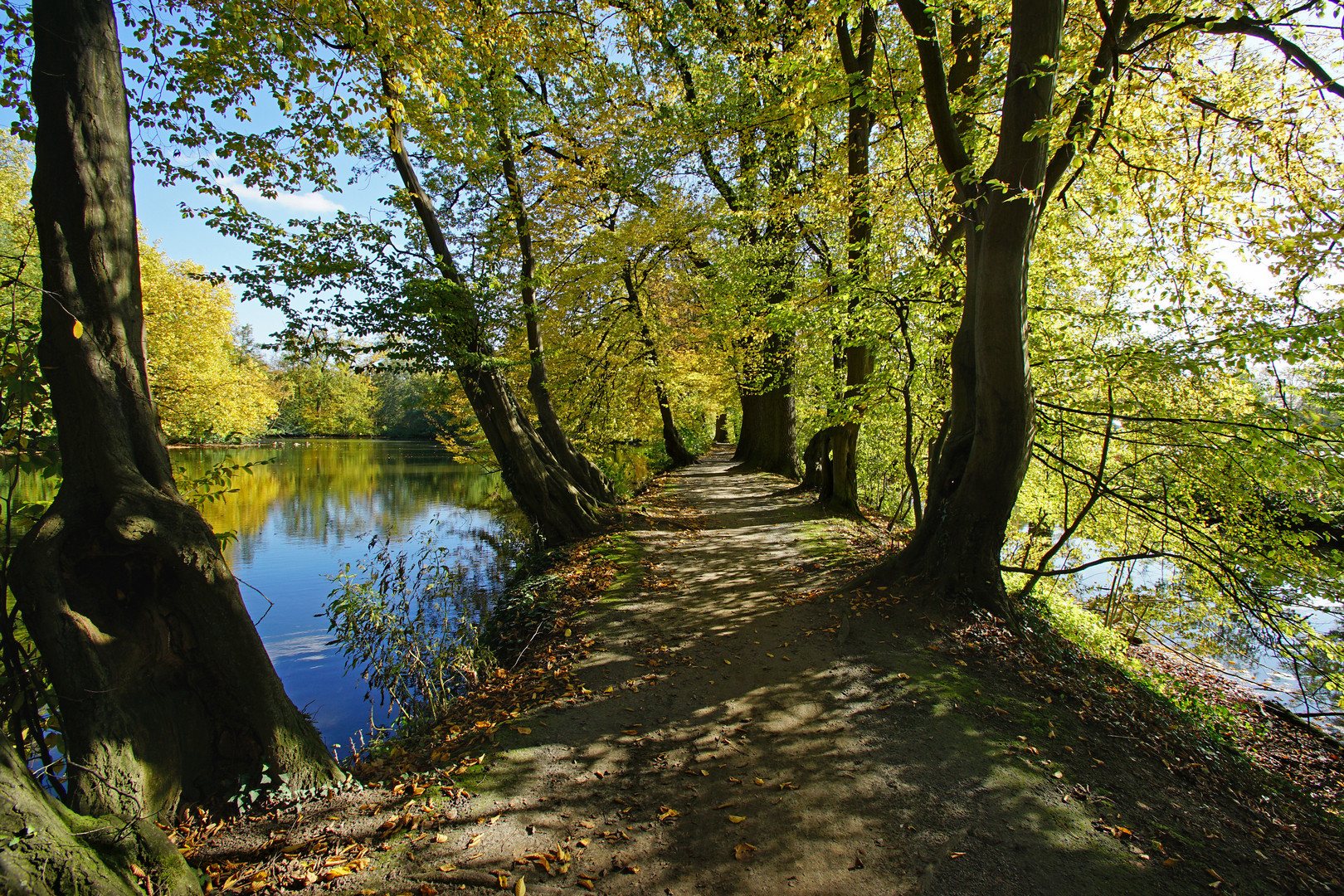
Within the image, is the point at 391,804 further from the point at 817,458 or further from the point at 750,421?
the point at 750,421

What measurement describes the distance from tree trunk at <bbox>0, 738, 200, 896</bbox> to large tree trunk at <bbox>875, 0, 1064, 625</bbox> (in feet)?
18.5

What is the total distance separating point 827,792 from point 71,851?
3.22 m

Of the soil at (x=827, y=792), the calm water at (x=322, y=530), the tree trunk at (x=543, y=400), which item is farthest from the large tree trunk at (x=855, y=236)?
the calm water at (x=322, y=530)

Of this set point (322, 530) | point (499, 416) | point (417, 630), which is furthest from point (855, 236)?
point (322, 530)

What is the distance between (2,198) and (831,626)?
25422 millimetres

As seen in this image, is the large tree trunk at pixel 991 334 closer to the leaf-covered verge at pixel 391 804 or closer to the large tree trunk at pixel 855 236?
the large tree trunk at pixel 855 236

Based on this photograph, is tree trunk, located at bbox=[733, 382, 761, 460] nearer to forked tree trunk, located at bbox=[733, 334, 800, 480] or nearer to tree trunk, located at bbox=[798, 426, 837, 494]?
forked tree trunk, located at bbox=[733, 334, 800, 480]

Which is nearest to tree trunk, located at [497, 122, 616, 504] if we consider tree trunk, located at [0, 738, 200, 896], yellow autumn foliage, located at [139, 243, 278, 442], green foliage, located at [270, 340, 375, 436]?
tree trunk, located at [0, 738, 200, 896]

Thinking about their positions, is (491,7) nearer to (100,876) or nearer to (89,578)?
(89,578)

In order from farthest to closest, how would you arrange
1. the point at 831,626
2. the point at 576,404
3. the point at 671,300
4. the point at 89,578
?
1. the point at 671,300
2. the point at 576,404
3. the point at 831,626
4. the point at 89,578

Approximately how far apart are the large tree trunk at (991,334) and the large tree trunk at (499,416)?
5345 millimetres

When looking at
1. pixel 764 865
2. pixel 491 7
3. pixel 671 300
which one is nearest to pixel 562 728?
pixel 764 865

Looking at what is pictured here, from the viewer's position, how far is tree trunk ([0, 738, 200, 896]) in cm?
183

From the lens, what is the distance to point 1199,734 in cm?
461
